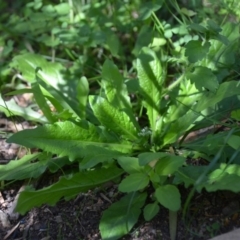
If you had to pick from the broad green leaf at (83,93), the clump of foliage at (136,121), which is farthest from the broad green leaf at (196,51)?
the broad green leaf at (83,93)

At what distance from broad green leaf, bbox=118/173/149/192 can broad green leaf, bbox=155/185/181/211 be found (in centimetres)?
6

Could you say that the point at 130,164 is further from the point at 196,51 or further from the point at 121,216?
the point at 196,51

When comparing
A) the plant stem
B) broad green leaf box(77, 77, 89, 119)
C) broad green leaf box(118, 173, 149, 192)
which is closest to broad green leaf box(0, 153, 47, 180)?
broad green leaf box(77, 77, 89, 119)

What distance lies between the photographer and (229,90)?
1.86 metres

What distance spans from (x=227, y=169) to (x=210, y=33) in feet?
1.62

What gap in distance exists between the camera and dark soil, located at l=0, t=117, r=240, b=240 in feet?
5.79

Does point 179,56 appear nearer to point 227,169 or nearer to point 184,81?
point 184,81

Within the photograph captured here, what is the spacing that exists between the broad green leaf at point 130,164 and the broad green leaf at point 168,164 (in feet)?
0.21

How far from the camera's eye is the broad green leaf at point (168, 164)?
5.51ft

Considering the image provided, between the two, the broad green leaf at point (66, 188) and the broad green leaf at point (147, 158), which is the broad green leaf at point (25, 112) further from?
the broad green leaf at point (147, 158)

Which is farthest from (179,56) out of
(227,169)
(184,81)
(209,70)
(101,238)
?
(101,238)

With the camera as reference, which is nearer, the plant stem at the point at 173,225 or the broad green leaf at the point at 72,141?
the plant stem at the point at 173,225

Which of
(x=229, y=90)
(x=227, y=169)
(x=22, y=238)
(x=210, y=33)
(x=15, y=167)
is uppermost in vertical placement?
(x=210, y=33)

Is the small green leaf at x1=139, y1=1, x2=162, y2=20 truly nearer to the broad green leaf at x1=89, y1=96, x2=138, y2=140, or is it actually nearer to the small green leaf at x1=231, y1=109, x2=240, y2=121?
the broad green leaf at x1=89, y1=96, x2=138, y2=140
